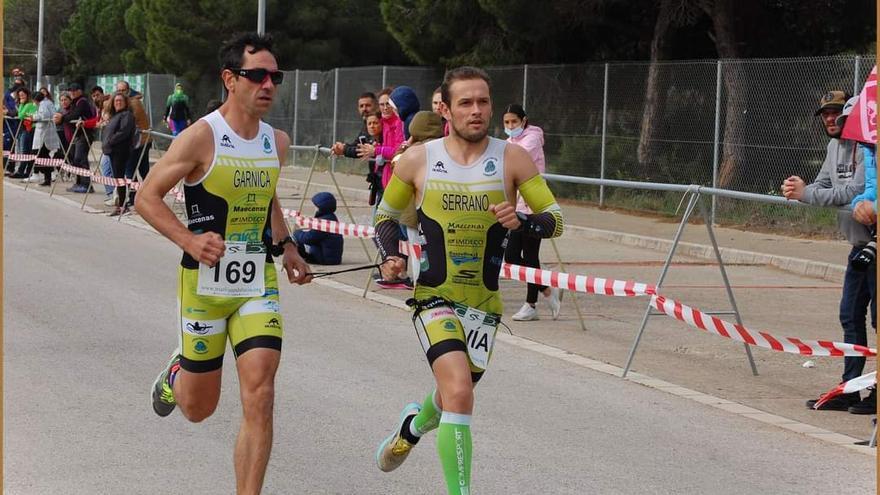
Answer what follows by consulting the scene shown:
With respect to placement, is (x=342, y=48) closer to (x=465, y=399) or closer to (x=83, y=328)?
(x=83, y=328)

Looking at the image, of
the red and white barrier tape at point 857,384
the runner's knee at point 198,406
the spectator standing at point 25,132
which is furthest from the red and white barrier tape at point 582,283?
the spectator standing at point 25,132

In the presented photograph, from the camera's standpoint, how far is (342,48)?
1750 inches

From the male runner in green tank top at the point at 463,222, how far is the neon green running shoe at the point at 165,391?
114 cm

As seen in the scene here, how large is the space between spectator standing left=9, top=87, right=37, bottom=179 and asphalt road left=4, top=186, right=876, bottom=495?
19.0 m

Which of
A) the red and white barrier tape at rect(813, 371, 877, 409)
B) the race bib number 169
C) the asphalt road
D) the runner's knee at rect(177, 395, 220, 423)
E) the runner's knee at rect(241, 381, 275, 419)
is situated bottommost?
the asphalt road

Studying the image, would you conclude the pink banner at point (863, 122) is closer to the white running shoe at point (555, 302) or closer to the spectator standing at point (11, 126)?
the white running shoe at point (555, 302)

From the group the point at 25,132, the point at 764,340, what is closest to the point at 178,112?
the point at 25,132

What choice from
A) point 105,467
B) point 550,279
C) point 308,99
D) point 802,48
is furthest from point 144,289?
point 308,99

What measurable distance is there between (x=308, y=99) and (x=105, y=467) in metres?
30.6

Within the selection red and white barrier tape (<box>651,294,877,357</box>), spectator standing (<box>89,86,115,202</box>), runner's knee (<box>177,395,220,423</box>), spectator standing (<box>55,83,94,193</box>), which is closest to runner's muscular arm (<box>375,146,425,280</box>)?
runner's knee (<box>177,395,220,423</box>)

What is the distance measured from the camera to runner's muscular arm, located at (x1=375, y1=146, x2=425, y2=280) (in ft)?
21.0

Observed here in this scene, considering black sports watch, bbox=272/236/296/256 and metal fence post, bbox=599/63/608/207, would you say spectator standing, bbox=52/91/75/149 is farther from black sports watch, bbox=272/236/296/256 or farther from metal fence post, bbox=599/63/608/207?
black sports watch, bbox=272/236/296/256

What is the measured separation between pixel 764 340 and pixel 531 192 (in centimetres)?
310

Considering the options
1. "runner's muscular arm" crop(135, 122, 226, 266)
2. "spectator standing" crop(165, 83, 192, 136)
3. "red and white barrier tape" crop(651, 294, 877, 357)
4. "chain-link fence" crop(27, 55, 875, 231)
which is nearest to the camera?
"runner's muscular arm" crop(135, 122, 226, 266)
